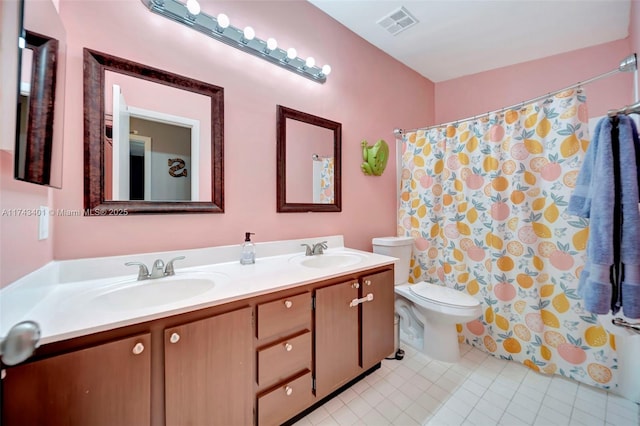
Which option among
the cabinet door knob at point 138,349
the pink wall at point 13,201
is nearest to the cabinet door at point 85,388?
the cabinet door knob at point 138,349

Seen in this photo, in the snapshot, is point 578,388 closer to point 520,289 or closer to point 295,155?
point 520,289

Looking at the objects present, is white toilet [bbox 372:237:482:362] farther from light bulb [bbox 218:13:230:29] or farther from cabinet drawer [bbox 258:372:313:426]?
light bulb [bbox 218:13:230:29]

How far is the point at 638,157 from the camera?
0.93 metres

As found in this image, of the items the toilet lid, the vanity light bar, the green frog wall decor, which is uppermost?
the vanity light bar

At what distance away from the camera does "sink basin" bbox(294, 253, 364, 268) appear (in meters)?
1.64

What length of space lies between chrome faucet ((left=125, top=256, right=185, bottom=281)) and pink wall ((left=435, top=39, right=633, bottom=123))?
3130 mm

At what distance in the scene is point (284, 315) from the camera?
113 cm

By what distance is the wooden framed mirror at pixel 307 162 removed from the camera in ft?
5.56

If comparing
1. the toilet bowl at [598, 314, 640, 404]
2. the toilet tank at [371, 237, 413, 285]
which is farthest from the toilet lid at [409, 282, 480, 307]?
the toilet bowl at [598, 314, 640, 404]

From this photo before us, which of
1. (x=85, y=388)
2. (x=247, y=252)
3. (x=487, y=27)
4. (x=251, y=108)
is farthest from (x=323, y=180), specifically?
(x=487, y=27)

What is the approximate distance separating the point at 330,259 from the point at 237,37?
153cm

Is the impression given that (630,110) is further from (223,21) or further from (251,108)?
(223,21)

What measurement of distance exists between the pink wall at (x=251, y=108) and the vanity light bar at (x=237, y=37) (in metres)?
0.04

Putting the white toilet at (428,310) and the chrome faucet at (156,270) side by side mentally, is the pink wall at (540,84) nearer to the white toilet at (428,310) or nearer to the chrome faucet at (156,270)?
the white toilet at (428,310)
